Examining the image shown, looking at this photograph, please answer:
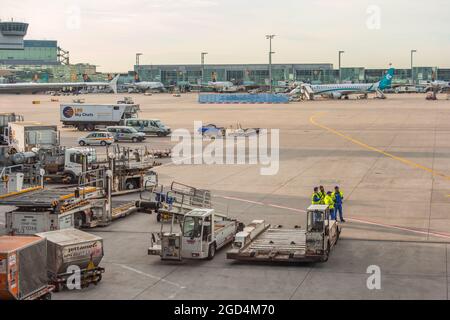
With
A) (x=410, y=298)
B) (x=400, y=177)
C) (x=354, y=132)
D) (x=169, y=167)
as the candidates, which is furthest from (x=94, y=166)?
(x=354, y=132)

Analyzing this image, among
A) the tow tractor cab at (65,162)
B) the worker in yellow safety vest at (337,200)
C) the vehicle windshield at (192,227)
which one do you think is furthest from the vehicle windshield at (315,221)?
the tow tractor cab at (65,162)

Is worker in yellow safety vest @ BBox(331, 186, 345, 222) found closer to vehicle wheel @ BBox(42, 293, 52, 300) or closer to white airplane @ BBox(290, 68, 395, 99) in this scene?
vehicle wheel @ BBox(42, 293, 52, 300)

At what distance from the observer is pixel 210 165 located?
50969 millimetres

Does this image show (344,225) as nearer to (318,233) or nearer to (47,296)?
(318,233)

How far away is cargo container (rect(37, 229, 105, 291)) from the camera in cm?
2208

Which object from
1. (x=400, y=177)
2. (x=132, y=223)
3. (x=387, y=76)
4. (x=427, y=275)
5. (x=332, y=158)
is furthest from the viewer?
(x=387, y=76)

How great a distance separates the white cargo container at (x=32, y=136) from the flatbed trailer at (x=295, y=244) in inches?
949

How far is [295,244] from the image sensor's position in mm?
26094

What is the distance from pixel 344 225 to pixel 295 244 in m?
5.69

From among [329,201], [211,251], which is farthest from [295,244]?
[329,201]

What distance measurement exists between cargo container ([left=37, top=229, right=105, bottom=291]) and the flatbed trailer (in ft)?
16.0

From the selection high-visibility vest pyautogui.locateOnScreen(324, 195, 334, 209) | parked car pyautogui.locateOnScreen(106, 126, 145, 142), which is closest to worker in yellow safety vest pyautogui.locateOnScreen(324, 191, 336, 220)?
high-visibility vest pyautogui.locateOnScreen(324, 195, 334, 209)
